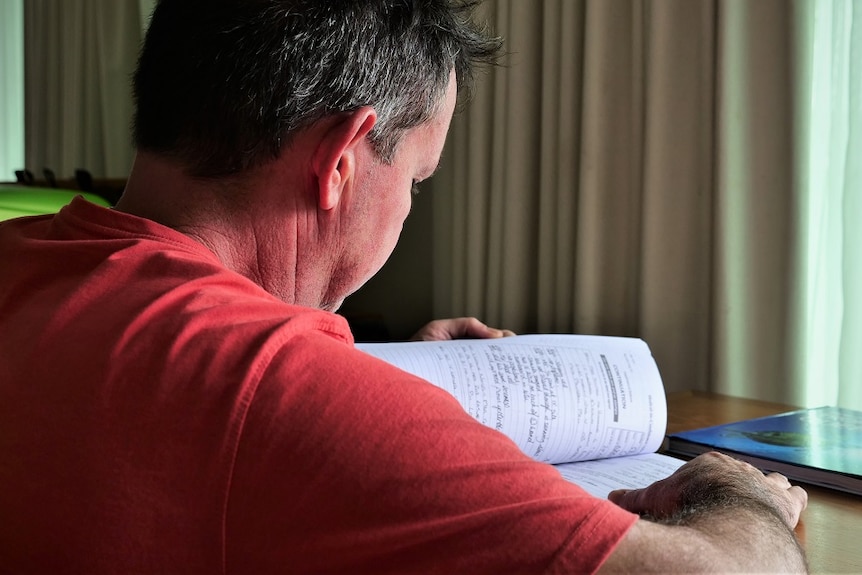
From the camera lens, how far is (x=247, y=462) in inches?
16.7

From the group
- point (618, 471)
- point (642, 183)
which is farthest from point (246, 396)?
point (642, 183)

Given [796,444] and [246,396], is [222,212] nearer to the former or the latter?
[246,396]

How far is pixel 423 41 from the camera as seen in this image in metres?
0.67

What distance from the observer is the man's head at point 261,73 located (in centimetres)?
60

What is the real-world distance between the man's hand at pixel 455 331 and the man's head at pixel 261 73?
2.00 ft

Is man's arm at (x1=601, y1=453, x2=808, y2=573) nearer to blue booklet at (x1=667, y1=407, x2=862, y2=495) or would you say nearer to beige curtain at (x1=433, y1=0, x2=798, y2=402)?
blue booklet at (x1=667, y1=407, x2=862, y2=495)

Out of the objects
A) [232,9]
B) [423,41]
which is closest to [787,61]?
[423,41]

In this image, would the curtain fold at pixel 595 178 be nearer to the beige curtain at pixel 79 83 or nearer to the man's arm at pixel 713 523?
the man's arm at pixel 713 523

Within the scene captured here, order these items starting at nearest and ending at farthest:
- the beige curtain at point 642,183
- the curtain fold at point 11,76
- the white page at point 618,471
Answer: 1. the white page at point 618,471
2. the beige curtain at point 642,183
3. the curtain fold at point 11,76

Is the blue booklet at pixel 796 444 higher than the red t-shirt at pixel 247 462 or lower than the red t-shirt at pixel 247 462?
lower

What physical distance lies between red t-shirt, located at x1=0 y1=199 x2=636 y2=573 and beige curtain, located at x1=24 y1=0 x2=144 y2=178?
9.79ft

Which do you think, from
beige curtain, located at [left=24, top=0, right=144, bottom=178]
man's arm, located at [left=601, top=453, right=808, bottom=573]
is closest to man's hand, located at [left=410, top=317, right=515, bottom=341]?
man's arm, located at [left=601, top=453, right=808, bottom=573]

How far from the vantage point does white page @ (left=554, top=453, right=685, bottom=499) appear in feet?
2.74

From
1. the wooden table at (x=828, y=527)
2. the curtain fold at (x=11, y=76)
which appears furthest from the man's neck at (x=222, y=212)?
the curtain fold at (x=11, y=76)
